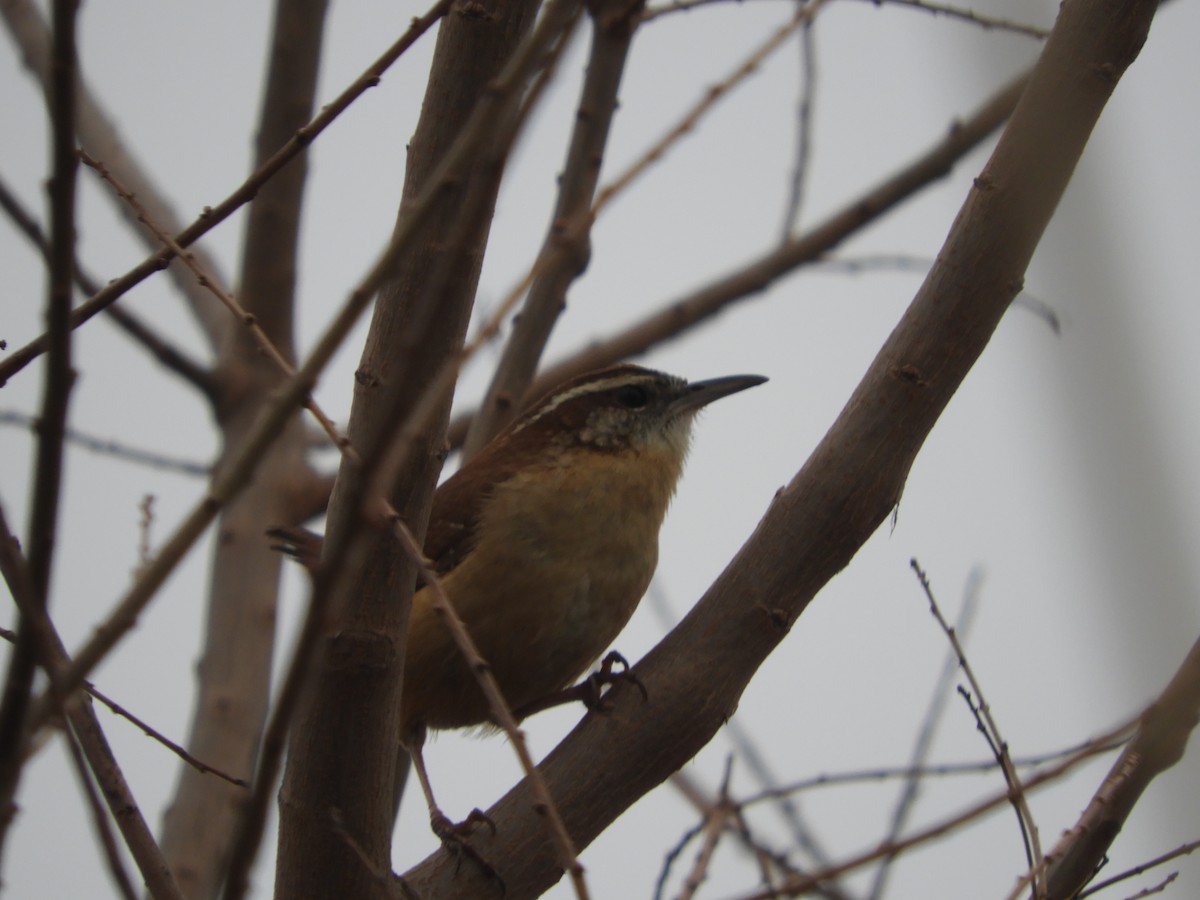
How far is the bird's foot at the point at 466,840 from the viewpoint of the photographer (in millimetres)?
3166

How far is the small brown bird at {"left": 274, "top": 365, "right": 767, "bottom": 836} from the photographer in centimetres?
424

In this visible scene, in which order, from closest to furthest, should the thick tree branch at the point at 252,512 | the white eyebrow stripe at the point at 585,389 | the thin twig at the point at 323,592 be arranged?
the thin twig at the point at 323,592 → the thick tree branch at the point at 252,512 → the white eyebrow stripe at the point at 585,389

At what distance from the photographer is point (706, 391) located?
5453 mm

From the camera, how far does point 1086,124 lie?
2.86m

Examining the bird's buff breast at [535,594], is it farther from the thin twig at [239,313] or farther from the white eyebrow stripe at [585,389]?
the thin twig at [239,313]

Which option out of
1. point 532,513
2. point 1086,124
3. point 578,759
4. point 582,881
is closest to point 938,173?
point 532,513

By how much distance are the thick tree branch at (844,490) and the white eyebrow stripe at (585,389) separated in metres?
1.97

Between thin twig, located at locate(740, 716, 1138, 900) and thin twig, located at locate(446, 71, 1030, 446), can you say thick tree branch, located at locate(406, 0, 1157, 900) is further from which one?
thin twig, located at locate(446, 71, 1030, 446)

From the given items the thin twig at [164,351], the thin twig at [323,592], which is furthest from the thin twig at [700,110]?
the thin twig at [164,351]

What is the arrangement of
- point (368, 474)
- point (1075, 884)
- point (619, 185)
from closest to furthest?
1. point (368, 474)
2. point (619, 185)
3. point (1075, 884)

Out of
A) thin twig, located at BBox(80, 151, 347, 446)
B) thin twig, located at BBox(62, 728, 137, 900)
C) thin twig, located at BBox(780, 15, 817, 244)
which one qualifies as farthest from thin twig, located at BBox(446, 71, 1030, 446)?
thin twig, located at BBox(62, 728, 137, 900)

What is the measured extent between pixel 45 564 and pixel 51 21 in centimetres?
73

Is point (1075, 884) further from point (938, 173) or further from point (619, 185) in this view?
point (938, 173)

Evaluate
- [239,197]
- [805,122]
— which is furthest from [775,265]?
[239,197]
